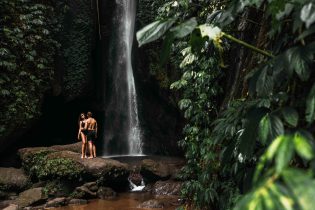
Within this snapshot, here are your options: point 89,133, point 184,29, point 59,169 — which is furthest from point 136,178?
point 184,29

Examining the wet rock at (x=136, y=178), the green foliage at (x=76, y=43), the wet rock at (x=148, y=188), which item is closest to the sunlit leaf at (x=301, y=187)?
the wet rock at (x=148, y=188)

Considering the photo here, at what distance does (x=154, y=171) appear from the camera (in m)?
10.4

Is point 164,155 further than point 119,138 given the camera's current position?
No

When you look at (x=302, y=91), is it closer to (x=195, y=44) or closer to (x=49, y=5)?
(x=195, y=44)

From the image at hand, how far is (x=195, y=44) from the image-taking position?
4.52 feet

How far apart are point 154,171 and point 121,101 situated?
622 cm

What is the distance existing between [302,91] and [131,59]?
1458cm

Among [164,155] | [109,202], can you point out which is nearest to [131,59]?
[164,155]

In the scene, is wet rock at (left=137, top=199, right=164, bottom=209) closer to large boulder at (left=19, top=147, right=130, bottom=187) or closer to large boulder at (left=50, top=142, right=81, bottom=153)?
large boulder at (left=19, top=147, right=130, bottom=187)

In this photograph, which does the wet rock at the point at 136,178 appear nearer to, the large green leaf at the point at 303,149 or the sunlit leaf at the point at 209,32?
the sunlit leaf at the point at 209,32

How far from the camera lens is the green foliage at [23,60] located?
37.3ft

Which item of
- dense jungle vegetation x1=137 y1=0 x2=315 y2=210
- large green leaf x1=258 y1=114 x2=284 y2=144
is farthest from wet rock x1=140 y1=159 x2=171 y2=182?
large green leaf x1=258 y1=114 x2=284 y2=144

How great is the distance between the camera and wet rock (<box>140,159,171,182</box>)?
10.4 metres

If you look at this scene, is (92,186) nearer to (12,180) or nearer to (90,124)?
(12,180)
